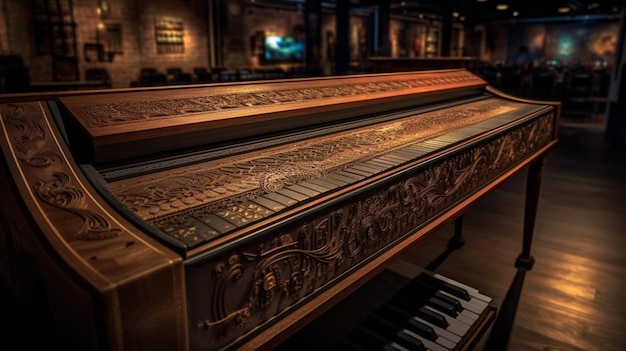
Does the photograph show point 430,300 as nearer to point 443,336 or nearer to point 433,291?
point 433,291

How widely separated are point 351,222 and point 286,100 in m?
0.58

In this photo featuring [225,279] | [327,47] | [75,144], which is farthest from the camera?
[327,47]

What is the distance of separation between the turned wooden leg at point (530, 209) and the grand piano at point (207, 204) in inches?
51.0

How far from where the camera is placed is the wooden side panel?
0.53 m

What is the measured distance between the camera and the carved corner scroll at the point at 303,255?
0.68 meters

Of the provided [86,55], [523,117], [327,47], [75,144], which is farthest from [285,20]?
[75,144]

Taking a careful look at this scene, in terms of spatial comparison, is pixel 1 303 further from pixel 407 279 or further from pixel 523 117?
pixel 523 117

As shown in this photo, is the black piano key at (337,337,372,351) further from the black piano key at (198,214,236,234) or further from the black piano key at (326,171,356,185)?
the black piano key at (198,214,236,234)

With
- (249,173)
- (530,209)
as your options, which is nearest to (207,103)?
(249,173)

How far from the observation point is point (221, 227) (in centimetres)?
70

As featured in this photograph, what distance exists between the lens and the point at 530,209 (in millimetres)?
2717

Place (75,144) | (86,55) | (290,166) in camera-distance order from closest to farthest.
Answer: (75,144) < (290,166) < (86,55)

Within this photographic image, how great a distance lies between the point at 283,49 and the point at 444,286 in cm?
1384

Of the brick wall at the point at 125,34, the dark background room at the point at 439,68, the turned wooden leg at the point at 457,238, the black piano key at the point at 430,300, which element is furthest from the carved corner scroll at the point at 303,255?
the brick wall at the point at 125,34
